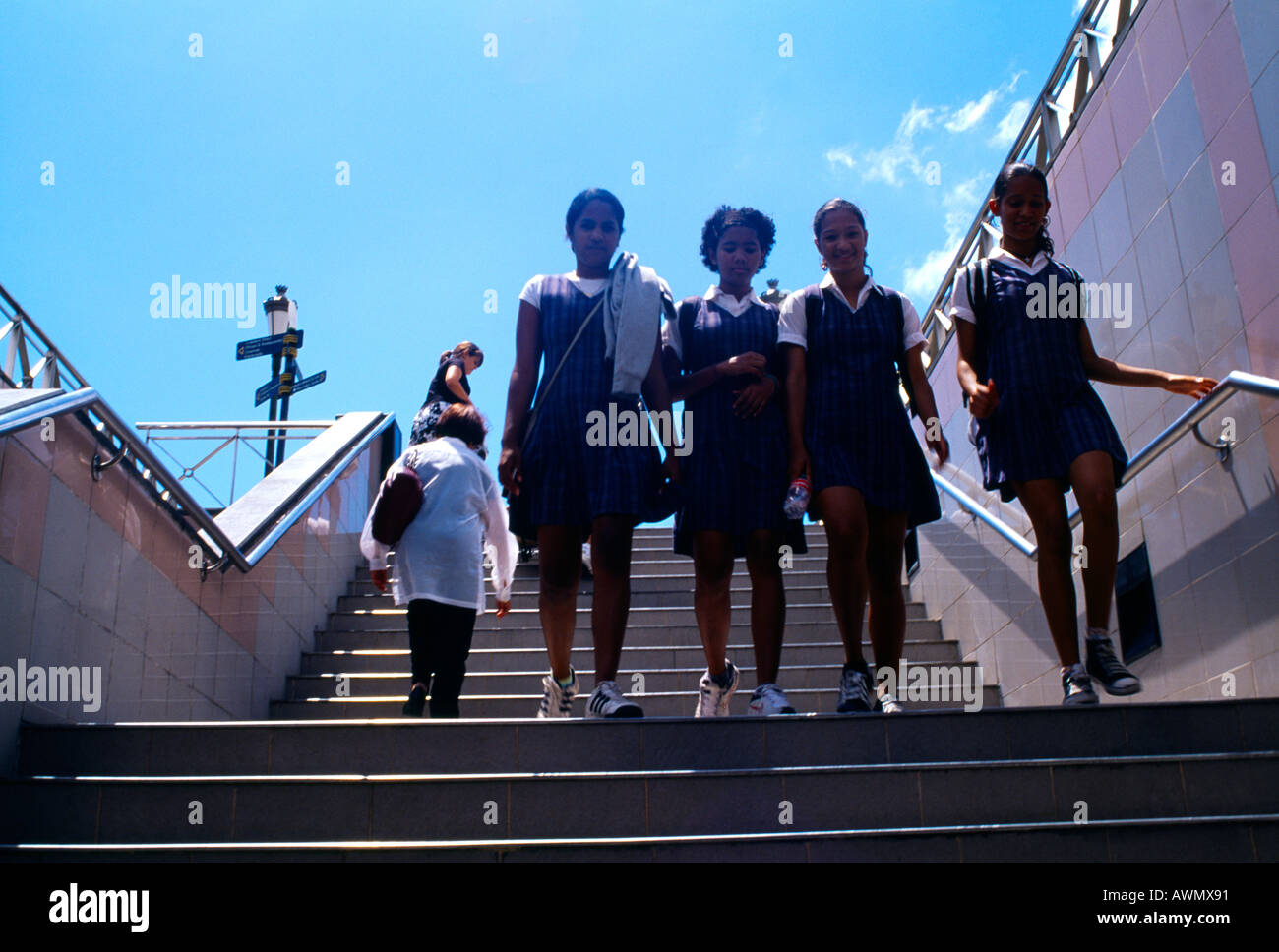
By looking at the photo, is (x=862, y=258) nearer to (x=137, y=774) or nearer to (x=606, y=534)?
(x=606, y=534)

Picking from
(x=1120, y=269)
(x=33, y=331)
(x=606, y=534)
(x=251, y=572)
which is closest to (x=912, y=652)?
(x=1120, y=269)

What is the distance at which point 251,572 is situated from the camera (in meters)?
6.98

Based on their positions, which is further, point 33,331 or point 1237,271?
point 33,331

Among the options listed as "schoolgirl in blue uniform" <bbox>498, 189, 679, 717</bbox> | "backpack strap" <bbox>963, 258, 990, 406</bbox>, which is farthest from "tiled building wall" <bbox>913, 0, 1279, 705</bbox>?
"schoolgirl in blue uniform" <bbox>498, 189, 679, 717</bbox>

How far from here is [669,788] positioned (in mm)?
3949

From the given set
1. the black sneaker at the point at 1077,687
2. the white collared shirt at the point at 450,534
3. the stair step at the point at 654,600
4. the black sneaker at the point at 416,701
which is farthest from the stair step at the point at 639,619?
the black sneaker at the point at 1077,687

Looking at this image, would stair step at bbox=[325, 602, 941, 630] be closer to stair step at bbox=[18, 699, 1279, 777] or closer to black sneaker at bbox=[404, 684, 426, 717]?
black sneaker at bbox=[404, 684, 426, 717]

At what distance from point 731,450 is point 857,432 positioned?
19.0 inches

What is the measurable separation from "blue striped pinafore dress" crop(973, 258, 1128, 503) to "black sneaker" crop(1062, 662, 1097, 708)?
71 centimetres

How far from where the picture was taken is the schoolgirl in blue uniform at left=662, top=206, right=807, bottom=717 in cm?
475

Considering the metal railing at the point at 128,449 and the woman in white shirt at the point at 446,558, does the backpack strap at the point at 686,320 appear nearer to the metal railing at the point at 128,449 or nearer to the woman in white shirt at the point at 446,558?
the woman in white shirt at the point at 446,558

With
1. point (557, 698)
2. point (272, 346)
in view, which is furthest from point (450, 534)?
point (272, 346)

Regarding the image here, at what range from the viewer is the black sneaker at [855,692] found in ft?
14.8

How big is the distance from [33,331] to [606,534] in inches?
308
